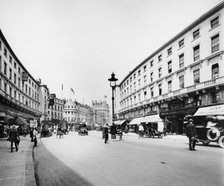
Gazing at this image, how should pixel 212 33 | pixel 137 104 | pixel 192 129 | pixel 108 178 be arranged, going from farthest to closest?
pixel 137 104 → pixel 212 33 → pixel 192 129 → pixel 108 178

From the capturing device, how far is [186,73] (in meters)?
24.5

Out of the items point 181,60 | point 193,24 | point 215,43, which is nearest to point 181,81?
point 181,60

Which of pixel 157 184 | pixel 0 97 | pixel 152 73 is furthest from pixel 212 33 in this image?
pixel 0 97

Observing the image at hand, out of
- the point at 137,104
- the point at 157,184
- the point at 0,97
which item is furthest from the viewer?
the point at 137,104

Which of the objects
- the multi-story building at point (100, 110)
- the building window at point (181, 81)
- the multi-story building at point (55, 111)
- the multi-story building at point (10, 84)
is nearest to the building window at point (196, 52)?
the building window at point (181, 81)

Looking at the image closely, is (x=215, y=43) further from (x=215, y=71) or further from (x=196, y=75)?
(x=196, y=75)

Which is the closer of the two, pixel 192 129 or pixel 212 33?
pixel 192 129

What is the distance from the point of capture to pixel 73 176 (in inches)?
219

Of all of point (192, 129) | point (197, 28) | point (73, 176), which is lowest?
point (73, 176)

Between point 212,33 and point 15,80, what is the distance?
3059 cm

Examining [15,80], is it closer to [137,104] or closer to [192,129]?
[137,104]

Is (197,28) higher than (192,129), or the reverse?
(197,28)

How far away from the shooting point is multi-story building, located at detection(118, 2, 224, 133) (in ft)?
66.2

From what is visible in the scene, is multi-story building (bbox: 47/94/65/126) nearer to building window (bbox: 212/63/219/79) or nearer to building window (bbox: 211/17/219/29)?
building window (bbox: 212/63/219/79)
